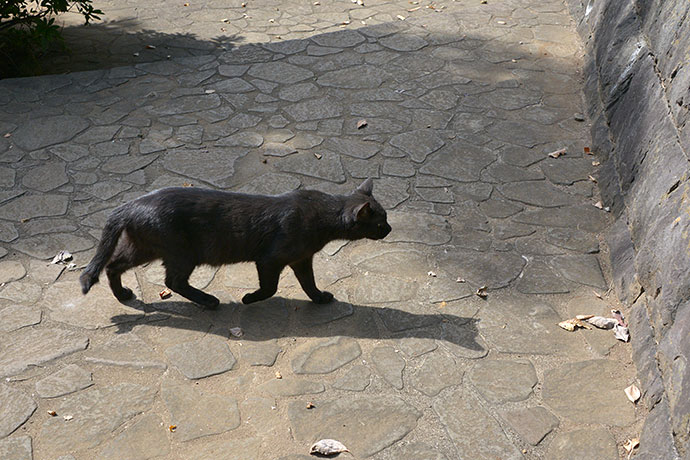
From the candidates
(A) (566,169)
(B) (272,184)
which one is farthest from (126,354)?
(A) (566,169)

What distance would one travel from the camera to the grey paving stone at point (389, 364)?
4.53m

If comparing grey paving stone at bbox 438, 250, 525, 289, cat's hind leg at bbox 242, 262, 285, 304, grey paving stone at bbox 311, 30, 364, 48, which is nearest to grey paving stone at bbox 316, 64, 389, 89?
grey paving stone at bbox 311, 30, 364, 48

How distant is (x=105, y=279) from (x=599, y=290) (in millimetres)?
3841

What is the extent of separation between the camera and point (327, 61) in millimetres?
9117

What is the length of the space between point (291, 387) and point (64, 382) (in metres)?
1.43

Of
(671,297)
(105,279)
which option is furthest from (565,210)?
(105,279)

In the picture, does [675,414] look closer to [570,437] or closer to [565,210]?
[570,437]

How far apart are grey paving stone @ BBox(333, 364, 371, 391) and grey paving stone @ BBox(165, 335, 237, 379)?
28.8 inches

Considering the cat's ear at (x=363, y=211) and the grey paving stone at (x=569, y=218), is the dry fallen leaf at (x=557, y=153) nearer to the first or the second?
the grey paving stone at (x=569, y=218)

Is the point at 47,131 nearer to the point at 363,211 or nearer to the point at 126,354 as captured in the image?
the point at 126,354

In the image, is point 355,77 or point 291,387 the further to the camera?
point 355,77

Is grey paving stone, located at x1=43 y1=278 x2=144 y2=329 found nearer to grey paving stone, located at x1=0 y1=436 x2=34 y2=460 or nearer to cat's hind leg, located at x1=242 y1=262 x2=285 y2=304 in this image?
cat's hind leg, located at x1=242 y1=262 x2=285 y2=304

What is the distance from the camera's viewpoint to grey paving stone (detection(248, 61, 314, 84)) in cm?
865

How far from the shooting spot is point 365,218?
195 inches
